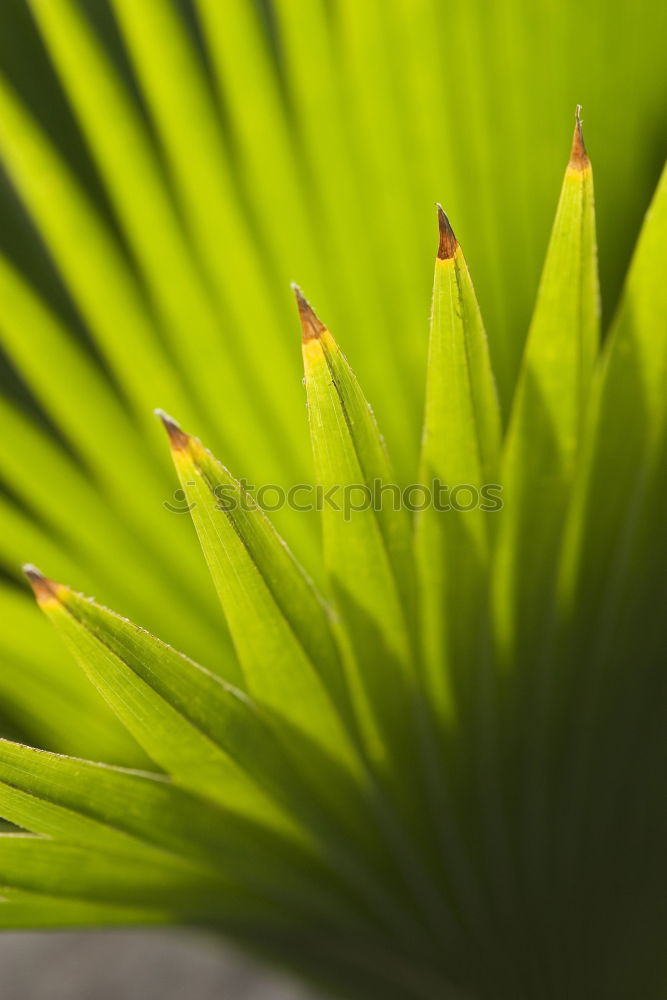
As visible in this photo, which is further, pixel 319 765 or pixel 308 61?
pixel 308 61

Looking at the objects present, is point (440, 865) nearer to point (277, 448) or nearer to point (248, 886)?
point (248, 886)

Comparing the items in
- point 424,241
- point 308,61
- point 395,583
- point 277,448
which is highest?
point 308,61

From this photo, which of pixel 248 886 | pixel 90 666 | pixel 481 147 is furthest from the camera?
pixel 481 147

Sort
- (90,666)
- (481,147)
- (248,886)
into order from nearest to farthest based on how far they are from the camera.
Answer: (90,666)
(248,886)
(481,147)

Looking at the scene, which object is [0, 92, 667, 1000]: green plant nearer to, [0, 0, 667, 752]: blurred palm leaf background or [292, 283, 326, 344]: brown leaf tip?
[292, 283, 326, 344]: brown leaf tip

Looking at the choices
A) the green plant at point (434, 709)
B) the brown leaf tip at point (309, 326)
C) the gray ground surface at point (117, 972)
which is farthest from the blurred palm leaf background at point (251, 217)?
the gray ground surface at point (117, 972)

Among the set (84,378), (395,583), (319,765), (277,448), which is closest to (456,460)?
(395,583)

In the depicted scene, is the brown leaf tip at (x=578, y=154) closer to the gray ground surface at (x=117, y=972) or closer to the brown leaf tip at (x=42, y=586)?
the brown leaf tip at (x=42, y=586)
